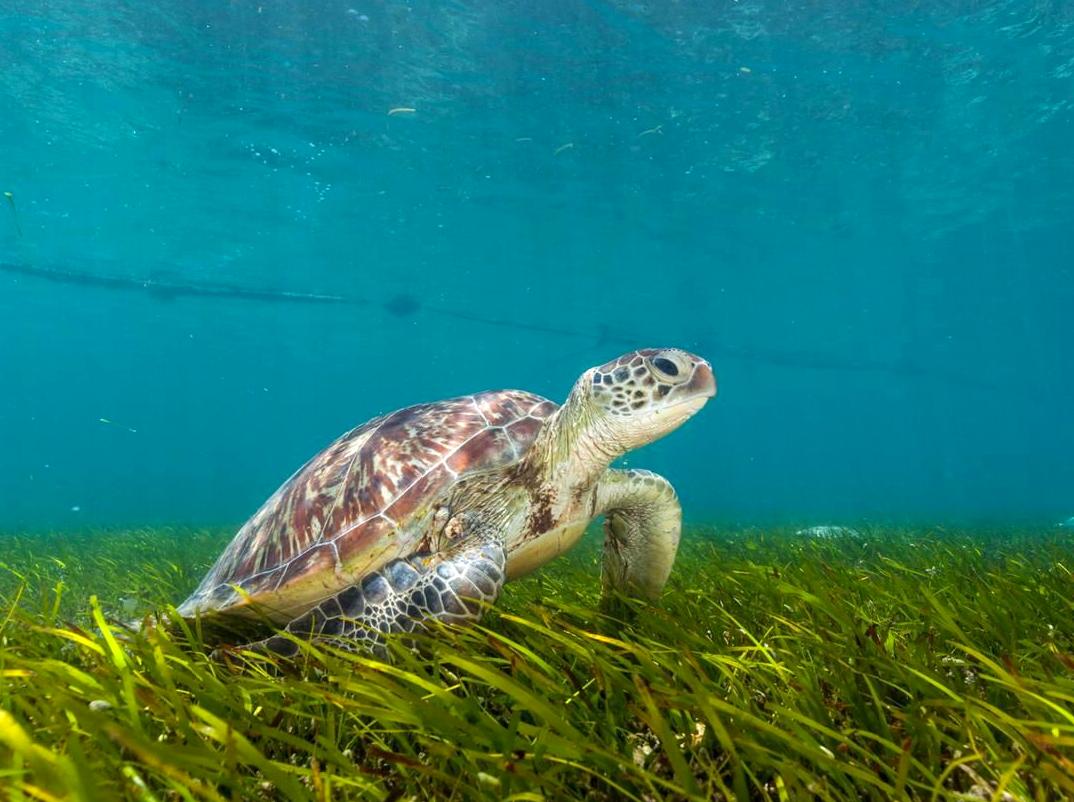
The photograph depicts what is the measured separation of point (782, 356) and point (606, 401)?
5659cm

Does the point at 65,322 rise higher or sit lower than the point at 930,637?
lower

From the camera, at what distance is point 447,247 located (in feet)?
88.1

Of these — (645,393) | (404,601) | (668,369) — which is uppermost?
(668,369)

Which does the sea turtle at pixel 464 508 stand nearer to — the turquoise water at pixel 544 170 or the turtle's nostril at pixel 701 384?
the turtle's nostril at pixel 701 384

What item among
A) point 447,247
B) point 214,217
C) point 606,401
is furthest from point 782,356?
point 606,401

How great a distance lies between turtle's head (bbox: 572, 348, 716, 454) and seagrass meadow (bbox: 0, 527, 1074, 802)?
0.81 m

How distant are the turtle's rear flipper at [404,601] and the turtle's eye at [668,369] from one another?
1.01 meters

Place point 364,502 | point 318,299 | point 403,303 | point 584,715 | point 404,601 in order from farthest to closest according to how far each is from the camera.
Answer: point 318,299 < point 403,303 < point 364,502 < point 404,601 < point 584,715

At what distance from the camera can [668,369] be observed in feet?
9.12

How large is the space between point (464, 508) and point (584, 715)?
1.41 meters

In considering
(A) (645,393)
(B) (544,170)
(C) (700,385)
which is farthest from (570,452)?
(B) (544,170)

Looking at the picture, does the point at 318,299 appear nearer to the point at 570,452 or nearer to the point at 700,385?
the point at 570,452

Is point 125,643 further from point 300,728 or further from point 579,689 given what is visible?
point 579,689

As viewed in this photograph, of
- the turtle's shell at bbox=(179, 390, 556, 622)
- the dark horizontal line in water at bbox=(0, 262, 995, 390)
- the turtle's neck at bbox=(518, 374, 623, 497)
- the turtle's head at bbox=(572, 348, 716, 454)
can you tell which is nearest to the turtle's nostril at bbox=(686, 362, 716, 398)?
the turtle's head at bbox=(572, 348, 716, 454)
